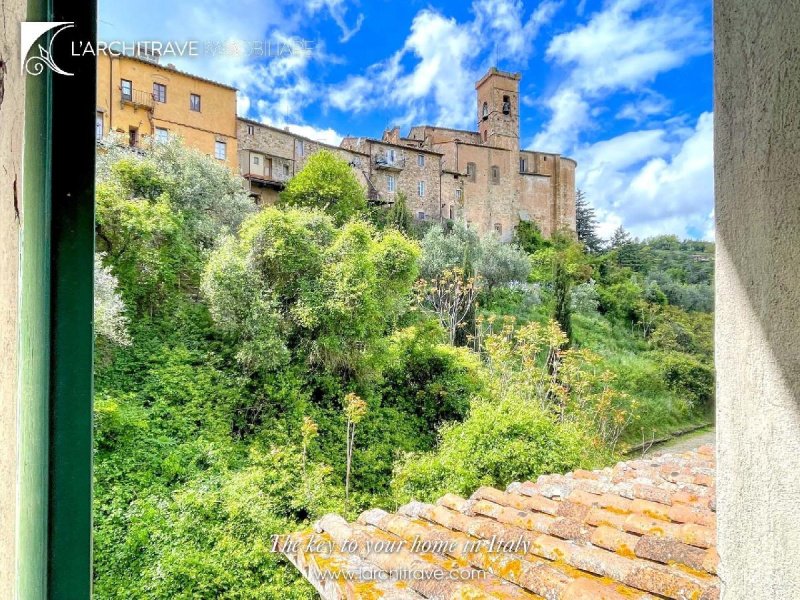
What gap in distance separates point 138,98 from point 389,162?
9302mm

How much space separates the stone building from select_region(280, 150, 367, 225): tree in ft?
7.09

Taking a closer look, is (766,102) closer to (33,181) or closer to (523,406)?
(33,181)

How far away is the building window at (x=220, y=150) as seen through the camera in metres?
13.4

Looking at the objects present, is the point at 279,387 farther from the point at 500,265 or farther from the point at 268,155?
the point at 268,155

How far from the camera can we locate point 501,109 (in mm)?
22516

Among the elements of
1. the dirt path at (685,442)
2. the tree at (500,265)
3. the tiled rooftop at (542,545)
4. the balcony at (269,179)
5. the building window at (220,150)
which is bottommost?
the dirt path at (685,442)

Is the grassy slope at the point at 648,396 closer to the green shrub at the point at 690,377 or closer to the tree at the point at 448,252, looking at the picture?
the green shrub at the point at 690,377

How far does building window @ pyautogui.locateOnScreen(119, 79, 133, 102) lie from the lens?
11211 millimetres

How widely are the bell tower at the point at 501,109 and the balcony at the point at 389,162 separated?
19.5 ft

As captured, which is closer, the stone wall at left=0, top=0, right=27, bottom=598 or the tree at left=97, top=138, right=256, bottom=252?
the stone wall at left=0, top=0, right=27, bottom=598

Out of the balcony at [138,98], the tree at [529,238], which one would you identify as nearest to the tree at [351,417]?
the balcony at [138,98]

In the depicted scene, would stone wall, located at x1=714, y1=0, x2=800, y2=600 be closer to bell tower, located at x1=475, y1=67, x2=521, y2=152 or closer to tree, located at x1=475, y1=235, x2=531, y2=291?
tree, located at x1=475, y1=235, x2=531, y2=291

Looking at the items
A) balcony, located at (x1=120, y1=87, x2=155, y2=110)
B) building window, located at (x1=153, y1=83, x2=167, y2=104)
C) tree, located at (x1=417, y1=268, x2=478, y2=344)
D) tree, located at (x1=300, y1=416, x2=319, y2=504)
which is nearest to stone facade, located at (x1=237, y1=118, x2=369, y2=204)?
building window, located at (x1=153, y1=83, x2=167, y2=104)

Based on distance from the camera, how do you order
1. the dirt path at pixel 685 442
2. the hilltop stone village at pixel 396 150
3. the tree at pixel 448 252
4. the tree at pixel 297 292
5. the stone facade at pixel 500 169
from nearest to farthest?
1. the tree at pixel 297 292
2. the dirt path at pixel 685 442
3. the hilltop stone village at pixel 396 150
4. the tree at pixel 448 252
5. the stone facade at pixel 500 169
